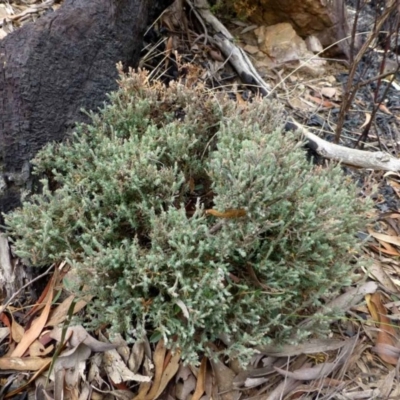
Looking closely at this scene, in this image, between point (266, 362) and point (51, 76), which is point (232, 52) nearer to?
point (51, 76)

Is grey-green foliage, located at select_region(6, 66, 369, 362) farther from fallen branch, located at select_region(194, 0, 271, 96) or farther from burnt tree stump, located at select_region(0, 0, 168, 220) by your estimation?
fallen branch, located at select_region(194, 0, 271, 96)

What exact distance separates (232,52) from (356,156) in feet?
4.17

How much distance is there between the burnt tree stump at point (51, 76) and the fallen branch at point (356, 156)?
1.12 meters

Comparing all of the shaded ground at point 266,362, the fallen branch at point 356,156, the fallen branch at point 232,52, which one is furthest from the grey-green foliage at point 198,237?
the fallen branch at point 232,52

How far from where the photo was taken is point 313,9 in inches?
142

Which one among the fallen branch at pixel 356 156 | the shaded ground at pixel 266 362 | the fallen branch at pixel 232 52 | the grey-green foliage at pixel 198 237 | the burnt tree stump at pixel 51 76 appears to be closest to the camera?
the grey-green foliage at pixel 198 237

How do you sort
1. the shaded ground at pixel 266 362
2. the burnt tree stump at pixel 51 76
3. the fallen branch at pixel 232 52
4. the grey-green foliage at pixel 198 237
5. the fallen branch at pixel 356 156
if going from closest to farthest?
1. the grey-green foliage at pixel 198 237
2. the shaded ground at pixel 266 362
3. the burnt tree stump at pixel 51 76
4. the fallen branch at pixel 356 156
5. the fallen branch at pixel 232 52

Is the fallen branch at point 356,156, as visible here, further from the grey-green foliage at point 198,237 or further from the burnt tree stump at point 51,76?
the burnt tree stump at point 51,76

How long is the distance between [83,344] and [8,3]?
2346 mm

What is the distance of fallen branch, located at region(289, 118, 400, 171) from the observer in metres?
2.49

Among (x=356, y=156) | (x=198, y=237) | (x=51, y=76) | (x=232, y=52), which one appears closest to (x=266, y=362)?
(x=198, y=237)

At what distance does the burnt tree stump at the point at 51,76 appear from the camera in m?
2.23

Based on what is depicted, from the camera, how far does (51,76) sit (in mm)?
2340

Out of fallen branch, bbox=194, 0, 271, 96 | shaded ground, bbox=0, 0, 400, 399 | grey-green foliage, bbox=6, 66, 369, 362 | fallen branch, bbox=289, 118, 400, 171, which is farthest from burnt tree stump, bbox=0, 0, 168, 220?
fallen branch, bbox=289, 118, 400, 171
